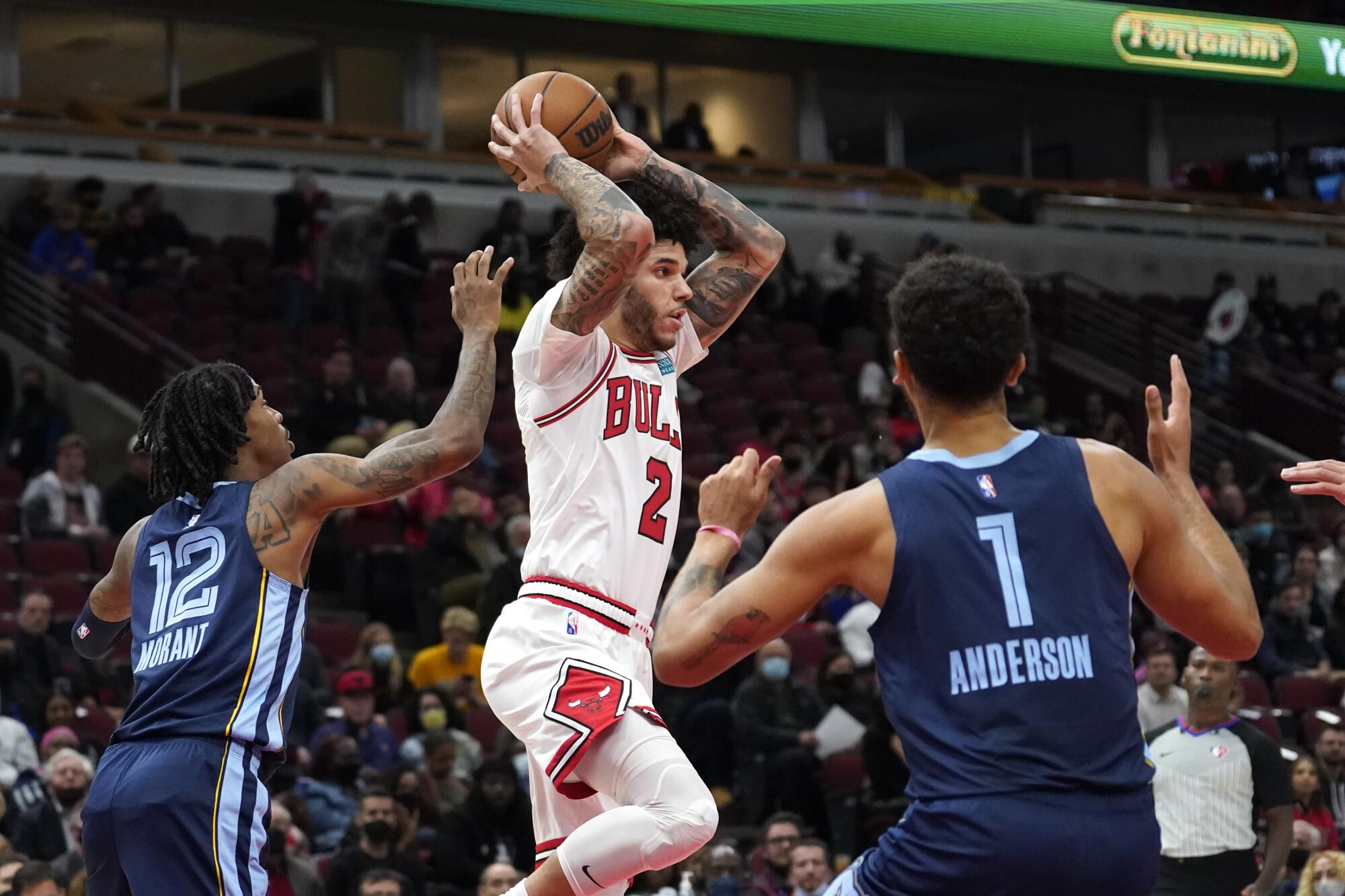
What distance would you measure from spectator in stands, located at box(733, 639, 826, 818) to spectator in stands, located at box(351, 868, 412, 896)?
144 inches

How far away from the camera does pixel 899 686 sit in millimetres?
3807

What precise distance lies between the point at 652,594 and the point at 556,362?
0.76 m

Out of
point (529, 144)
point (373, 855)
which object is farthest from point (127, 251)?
point (529, 144)

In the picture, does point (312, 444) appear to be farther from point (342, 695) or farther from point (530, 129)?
point (530, 129)

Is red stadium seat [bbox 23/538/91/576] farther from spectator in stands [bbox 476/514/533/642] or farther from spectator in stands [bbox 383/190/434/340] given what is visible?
spectator in stands [bbox 383/190/434/340]

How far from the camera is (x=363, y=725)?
37.8 ft

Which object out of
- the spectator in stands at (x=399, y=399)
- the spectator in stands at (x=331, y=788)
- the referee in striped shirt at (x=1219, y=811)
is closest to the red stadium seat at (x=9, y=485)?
the spectator in stands at (x=399, y=399)

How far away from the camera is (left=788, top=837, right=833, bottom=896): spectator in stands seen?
1002cm

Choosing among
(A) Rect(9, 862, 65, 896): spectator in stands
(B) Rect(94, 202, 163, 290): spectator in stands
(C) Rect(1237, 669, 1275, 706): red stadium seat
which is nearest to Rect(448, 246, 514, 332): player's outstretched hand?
(A) Rect(9, 862, 65, 896): spectator in stands

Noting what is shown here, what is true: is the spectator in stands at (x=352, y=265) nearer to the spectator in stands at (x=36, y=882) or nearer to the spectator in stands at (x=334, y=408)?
the spectator in stands at (x=334, y=408)

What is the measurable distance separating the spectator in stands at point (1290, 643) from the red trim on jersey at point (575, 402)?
37.4 feet

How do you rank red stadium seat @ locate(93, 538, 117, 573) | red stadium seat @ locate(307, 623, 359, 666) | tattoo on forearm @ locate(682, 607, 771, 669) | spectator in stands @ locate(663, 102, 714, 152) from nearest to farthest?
tattoo on forearm @ locate(682, 607, 771, 669) < red stadium seat @ locate(93, 538, 117, 573) < red stadium seat @ locate(307, 623, 359, 666) < spectator in stands @ locate(663, 102, 714, 152)

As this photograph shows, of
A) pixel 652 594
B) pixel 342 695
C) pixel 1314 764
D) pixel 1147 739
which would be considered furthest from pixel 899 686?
pixel 1314 764

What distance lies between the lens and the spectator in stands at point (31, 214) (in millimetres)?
17531
